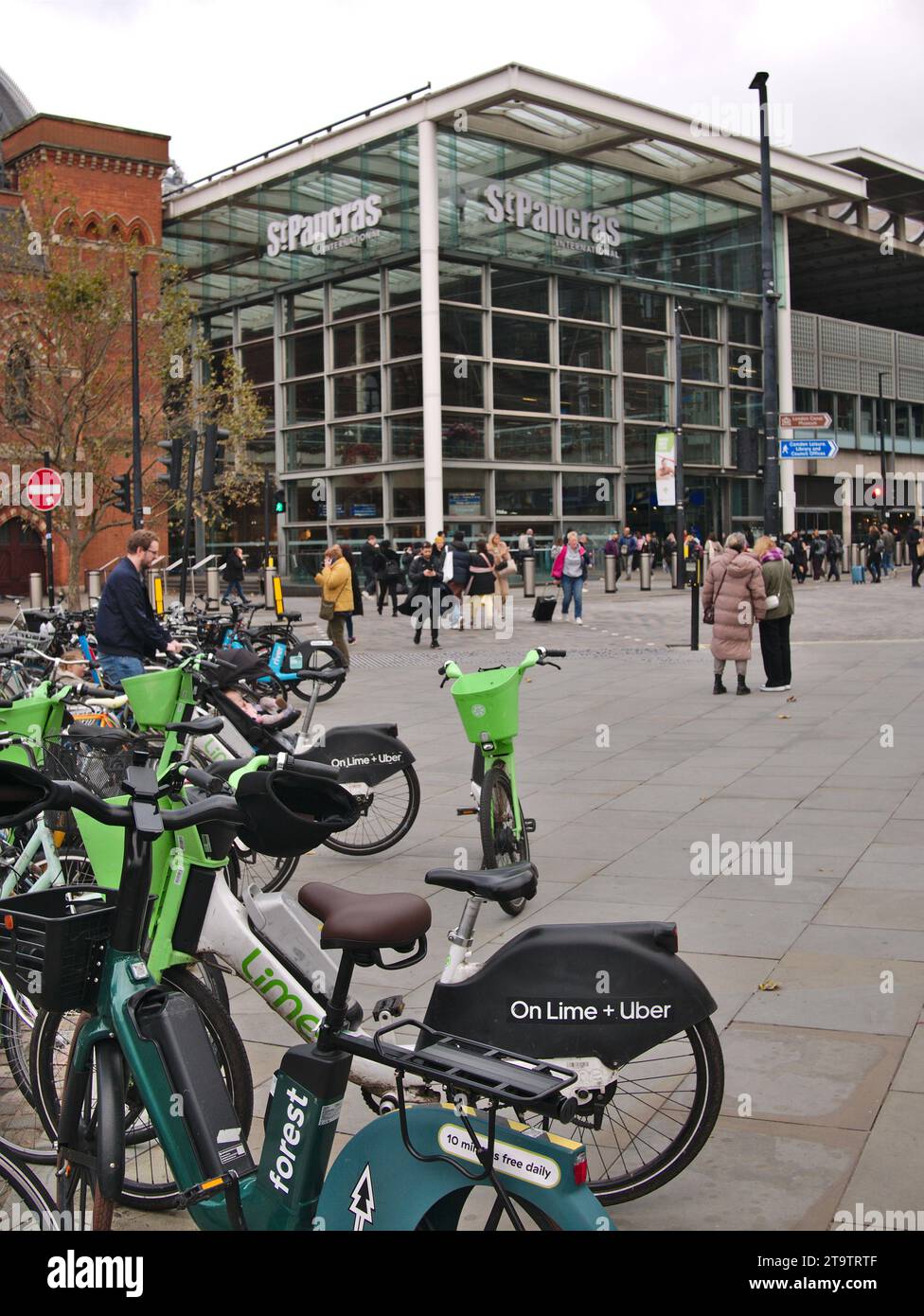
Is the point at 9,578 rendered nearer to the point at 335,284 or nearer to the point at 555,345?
the point at 335,284

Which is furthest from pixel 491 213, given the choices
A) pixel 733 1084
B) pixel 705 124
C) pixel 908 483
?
pixel 733 1084

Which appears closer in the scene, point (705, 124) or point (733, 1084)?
point (733, 1084)

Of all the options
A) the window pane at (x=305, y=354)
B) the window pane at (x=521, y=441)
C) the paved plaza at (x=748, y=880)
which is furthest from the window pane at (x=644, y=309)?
the paved plaza at (x=748, y=880)

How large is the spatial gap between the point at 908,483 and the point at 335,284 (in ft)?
108

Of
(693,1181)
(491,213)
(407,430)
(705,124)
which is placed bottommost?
(693,1181)

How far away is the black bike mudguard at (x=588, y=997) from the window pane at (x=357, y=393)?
40778 mm

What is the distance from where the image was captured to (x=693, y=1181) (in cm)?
348

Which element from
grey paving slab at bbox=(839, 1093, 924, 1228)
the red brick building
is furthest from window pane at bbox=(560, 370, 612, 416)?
grey paving slab at bbox=(839, 1093, 924, 1228)

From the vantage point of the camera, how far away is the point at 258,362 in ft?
160

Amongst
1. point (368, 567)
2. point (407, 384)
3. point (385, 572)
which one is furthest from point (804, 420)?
point (407, 384)

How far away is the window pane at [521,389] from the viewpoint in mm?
42594

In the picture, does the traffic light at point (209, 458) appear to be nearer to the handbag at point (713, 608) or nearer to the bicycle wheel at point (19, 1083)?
the handbag at point (713, 608)

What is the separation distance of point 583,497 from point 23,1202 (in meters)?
43.4

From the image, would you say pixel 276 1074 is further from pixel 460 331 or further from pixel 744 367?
pixel 744 367
